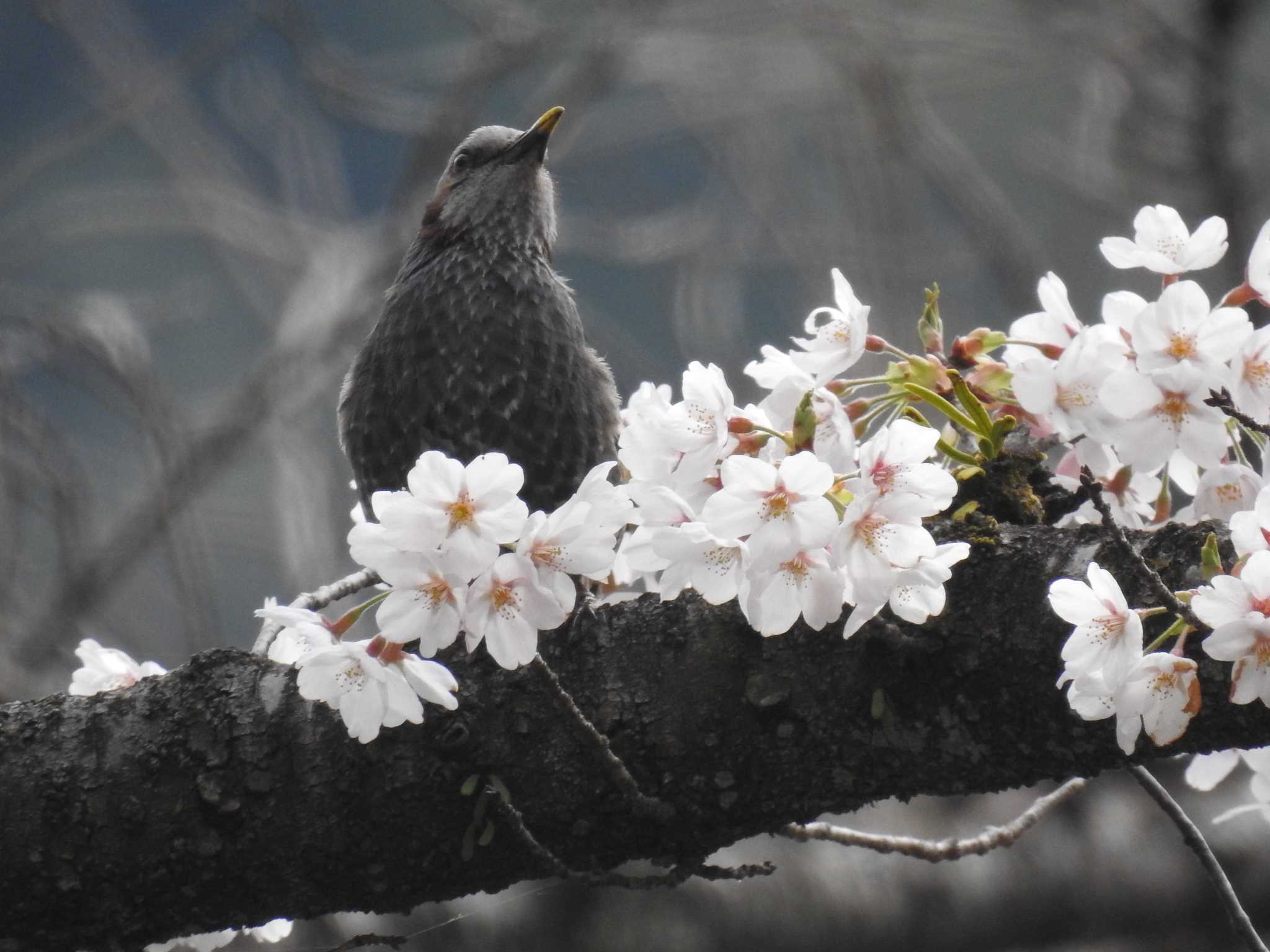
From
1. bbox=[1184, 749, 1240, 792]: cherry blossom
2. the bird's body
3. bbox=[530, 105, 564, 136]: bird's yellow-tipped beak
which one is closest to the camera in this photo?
bbox=[1184, 749, 1240, 792]: cherry blossom

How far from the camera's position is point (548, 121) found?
2965 millimetres

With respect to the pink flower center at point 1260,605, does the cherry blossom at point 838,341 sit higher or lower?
higher

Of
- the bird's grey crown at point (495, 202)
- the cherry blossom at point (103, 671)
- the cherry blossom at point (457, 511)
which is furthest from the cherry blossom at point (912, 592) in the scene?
the bird's grey crown at point (495, 202)

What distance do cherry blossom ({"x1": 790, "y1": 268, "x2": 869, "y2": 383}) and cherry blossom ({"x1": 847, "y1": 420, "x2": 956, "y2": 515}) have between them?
0.18 meters

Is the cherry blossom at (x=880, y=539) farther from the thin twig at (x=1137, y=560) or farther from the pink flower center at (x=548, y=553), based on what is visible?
the pink flower center at (x=548, y=553)

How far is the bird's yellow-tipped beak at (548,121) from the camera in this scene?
287 cm

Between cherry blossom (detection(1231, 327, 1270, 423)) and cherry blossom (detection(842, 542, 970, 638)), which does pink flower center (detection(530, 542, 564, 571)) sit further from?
cherry blossom (detection(1231, 327, 1270, 423))

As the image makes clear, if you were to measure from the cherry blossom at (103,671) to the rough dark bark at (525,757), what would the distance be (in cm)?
10

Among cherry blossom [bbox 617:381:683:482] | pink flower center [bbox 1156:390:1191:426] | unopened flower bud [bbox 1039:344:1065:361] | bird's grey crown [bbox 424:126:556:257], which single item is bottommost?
pink flower center [bbox 1156:390:1191:426]

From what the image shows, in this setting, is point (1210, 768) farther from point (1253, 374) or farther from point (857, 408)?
point (857, 408)

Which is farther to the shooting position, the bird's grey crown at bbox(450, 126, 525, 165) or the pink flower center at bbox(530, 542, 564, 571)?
the bird's grey crown at bbox(450, 126, 525, 165)

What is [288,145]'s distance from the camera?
5688 mm

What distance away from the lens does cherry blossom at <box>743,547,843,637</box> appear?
125 centimetres

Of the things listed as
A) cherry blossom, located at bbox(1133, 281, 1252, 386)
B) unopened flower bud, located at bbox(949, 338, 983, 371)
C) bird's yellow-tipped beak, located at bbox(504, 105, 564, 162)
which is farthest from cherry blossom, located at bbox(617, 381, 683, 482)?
bird's yellow-tipped beak, located at bbox(504, 105, 564, 162)
